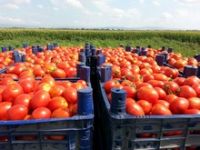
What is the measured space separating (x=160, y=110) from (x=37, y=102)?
119 centimetres

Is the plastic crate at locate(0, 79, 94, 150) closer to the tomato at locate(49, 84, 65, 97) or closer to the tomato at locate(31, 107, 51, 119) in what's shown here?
the tomato at locate(31, 107, 51, 119)

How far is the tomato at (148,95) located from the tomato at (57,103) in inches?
31.4

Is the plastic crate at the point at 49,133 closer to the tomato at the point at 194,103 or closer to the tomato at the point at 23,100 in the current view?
the tomato at the point at 23,100

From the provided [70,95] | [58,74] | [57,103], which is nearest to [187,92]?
[70,95]

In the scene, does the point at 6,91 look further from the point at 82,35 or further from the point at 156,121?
the point at 82,35

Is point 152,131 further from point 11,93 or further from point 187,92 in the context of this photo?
point 11,93

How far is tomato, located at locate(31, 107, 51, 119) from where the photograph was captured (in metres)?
2.38

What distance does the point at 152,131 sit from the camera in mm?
2141

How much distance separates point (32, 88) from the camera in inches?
124

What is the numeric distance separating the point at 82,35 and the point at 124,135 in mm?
34909

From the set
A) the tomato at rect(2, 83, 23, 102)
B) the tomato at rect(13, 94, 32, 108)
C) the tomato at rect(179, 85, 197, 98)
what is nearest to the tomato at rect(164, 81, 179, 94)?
the tomato at rect(179, 85, 197, 98)

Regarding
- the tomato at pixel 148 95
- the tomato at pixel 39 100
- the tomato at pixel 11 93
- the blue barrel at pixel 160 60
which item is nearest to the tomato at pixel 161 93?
the tomato at pixel 148 95

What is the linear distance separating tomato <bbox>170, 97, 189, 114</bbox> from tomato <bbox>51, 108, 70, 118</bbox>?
3.38 feet

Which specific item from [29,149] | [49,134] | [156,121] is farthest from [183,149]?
[29,149]
